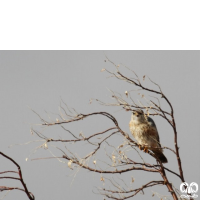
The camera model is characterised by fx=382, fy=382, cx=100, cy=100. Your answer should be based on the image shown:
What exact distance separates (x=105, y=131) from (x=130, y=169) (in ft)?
1.69

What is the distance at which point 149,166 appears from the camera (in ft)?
11.6

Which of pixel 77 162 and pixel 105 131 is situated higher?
pixel 105 131

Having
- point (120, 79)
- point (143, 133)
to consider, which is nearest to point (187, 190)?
point (120, 79)

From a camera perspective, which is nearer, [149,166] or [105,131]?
[105,131]

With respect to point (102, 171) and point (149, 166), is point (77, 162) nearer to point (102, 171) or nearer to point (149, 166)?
point (102, 171)

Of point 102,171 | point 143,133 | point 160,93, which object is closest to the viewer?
point 160,93

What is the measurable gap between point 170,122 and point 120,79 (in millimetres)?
558

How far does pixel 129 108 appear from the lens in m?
3.30

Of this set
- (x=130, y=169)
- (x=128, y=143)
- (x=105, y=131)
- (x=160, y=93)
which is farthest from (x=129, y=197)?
(x=160, y=93)

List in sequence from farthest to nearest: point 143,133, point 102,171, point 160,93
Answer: point 143,133, point 102,171, point 160,93

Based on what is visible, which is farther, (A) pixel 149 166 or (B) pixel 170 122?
(A) pixel 149 166

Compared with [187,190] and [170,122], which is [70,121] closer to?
[170,122]

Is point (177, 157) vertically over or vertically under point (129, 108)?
under

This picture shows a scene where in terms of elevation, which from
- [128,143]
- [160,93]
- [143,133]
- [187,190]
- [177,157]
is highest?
[143,133]
